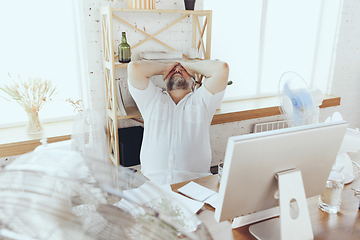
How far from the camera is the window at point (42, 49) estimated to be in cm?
218

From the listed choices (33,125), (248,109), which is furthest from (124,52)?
(248,109)

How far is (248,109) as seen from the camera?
9.54 feet

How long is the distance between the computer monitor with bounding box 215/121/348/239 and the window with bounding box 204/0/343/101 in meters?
2.08

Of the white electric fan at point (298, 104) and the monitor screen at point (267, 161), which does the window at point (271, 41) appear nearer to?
the white electric fan at point (298, 104)

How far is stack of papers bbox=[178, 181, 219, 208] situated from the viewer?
131 centimetres

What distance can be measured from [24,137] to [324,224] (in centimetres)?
197

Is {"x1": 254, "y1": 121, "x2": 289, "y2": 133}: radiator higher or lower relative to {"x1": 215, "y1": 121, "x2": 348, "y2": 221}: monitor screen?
lower

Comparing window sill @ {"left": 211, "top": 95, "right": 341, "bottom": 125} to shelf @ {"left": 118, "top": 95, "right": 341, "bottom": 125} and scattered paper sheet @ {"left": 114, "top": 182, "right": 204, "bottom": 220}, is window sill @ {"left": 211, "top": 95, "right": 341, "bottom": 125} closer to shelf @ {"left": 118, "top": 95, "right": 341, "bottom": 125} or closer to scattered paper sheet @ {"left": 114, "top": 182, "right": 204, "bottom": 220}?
shelf @ {"left": 118, "top": 95, "right": 341, "bottom": 125}

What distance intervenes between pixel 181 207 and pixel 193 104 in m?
1.50

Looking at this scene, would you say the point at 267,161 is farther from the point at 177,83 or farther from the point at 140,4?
the point at 140,4

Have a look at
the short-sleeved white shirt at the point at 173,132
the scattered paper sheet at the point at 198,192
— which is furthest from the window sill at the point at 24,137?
the scattered paper sheet at the point at 198,192

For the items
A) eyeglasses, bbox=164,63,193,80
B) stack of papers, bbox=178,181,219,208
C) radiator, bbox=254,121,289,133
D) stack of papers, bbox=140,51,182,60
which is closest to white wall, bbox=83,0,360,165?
radiator, bbox=254,121,289,133

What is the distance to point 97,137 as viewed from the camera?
1.61 metres

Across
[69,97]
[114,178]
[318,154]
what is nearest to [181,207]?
[114,178]
